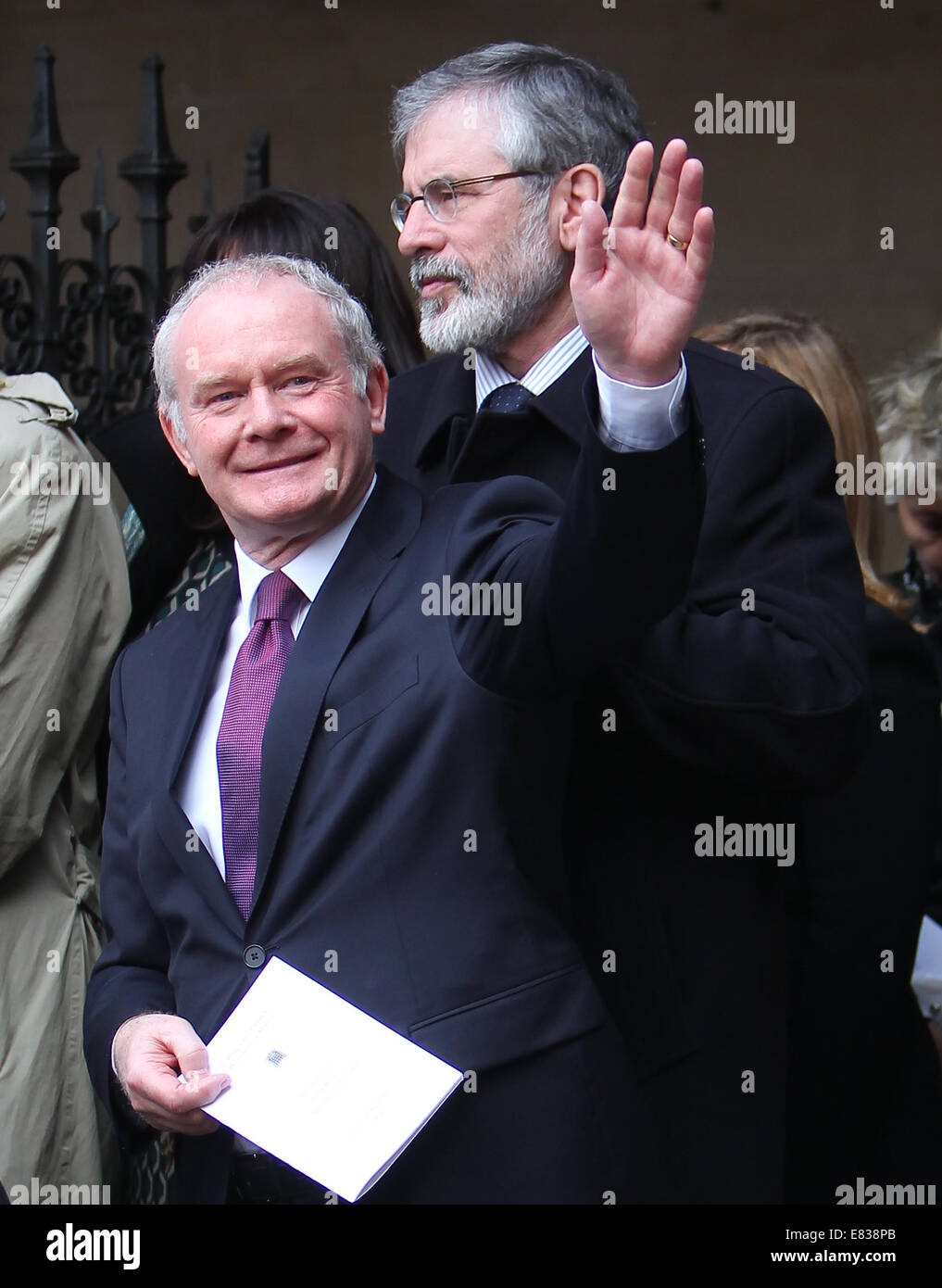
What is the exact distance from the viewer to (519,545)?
7.02ft

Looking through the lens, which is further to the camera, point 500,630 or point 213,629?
point 213,629

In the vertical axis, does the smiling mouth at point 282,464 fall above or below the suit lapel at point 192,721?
above

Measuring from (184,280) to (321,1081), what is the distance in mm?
1404

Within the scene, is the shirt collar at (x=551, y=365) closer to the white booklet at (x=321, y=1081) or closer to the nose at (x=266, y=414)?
the nose at (x=266, y=414)

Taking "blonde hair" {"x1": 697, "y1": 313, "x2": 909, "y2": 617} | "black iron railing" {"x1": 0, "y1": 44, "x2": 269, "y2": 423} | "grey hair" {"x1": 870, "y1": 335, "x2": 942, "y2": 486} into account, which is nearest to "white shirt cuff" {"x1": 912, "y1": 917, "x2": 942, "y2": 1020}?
"blonde hair" {"x1": 697, "y1": 313, "x2": 909, "y2": 617}

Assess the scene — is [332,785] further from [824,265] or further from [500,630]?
[824,265]

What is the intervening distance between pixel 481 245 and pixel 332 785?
0.90m

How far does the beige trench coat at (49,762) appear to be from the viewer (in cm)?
287

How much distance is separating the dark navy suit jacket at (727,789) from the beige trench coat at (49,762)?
788mm

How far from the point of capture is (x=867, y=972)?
2787 millimetres

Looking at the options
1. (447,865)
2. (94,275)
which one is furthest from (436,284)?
(94,275)

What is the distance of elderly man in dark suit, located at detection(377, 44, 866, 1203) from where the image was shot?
229 cm

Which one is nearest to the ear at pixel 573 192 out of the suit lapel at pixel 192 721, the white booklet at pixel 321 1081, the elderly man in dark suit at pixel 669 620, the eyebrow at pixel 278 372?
the elderly man in dark suit at pixel 669 620
